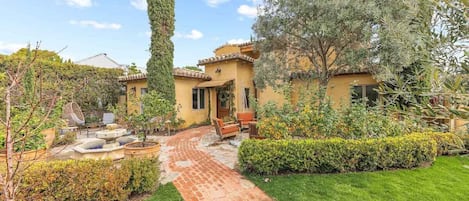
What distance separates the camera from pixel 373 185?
5.86 meters

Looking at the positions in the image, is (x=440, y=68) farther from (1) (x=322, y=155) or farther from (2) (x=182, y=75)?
(2) (x=182, y=75)

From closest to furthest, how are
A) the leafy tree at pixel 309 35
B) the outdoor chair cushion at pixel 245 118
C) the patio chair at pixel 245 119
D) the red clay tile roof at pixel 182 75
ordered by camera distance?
the leafy tree at pixel 309 35, the patio chair at pixel 245 119, the outdoor chair cushion at pixel 245 118, the red clay tile roof at pixel 182 75

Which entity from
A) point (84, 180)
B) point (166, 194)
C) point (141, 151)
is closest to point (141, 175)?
point (166, 194)

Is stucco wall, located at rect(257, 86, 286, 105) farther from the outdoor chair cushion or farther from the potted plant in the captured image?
the potted plant

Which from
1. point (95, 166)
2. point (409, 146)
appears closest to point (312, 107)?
point (409, 146)

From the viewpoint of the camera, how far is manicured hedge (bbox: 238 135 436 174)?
650 centimetres

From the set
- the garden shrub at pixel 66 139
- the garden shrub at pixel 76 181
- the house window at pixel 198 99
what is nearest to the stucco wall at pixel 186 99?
the house window at pixel 198 99

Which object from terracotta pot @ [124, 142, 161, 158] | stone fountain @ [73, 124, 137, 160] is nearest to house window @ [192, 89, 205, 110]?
stone fountain @ [73, 124, 137, 160]

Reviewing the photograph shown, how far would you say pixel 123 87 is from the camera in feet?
67.8

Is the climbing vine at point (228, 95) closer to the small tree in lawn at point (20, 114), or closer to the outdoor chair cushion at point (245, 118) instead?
the outdoor chair cushion at point (245, 118)

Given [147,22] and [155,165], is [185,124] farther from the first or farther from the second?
[155,165]

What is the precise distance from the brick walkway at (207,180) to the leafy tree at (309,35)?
5.24 meters

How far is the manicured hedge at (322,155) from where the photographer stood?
6.50 meters

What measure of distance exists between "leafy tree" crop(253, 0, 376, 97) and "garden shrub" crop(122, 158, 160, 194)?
703 cm
